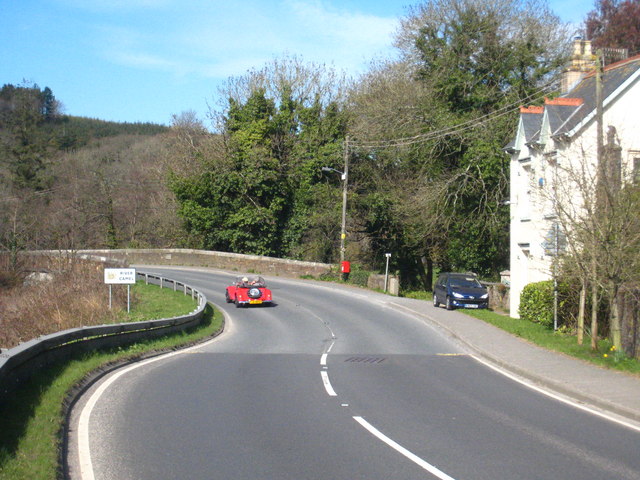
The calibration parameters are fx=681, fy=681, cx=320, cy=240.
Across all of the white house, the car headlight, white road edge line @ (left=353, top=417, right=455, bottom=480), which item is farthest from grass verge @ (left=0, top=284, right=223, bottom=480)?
the car headlight

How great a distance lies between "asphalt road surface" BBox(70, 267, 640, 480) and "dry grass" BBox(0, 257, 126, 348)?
6.06 meters

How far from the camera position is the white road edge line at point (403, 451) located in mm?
7164

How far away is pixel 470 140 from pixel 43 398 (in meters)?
31.5

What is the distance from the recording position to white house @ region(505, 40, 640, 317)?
18.4m

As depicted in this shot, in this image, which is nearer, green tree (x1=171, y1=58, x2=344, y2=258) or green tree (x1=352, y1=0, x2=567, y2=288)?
green tree (x1=352, y1=0, x2=567, y2=288)

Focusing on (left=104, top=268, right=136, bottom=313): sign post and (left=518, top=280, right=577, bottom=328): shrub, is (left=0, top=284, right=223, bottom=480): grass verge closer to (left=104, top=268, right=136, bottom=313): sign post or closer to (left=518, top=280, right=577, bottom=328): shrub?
(left=104, top=268, right=136, bottom=313): sign post

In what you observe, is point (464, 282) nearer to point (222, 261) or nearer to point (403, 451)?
point (403, 451)

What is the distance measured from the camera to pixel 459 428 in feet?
30.6

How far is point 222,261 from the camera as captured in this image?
50.3 metres

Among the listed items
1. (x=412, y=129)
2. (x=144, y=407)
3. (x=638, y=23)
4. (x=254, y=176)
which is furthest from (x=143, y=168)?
(x=144, y=407)

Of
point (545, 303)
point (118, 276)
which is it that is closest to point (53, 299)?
point (118, 276)

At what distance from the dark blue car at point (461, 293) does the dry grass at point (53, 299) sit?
44.1ft

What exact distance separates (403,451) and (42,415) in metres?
4.68

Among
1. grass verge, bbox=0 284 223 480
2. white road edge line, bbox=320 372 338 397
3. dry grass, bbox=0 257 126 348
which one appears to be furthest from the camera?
dry grass, bbox=0 257 126 348
